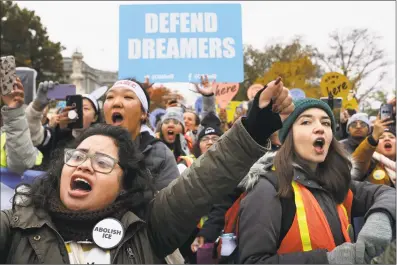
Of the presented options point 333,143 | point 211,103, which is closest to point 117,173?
point 333,143

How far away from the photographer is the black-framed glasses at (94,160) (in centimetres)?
200

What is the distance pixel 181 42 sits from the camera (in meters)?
6.32

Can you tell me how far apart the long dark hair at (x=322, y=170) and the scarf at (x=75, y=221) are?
2.90 feet

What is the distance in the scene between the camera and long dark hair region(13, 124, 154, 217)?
2.01 metres

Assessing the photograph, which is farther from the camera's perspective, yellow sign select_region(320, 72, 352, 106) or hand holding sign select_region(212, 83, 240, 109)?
hand holding sign select_region(212, 83, 240, 109)

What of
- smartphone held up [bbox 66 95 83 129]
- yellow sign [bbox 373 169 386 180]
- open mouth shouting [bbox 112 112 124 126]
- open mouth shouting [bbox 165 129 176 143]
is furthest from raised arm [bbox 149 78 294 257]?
open mouth shouting [bbox 165 129 176 143]

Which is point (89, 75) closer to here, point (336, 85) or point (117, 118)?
point (336, 85)

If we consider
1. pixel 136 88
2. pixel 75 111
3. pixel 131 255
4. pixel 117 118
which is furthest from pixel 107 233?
pixel 75 111

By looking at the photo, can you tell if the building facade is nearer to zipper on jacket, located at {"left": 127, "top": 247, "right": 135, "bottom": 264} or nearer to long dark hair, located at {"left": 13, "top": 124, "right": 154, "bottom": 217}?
long dark hair, located at {"left": 13, "top": 124, "right": 154, "bottom": 217}

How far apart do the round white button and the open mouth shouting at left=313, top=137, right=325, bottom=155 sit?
43.7 inches

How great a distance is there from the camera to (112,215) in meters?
1.94

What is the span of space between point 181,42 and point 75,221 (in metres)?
4.67

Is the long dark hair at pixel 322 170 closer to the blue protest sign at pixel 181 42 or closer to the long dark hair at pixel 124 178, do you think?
the long dark hair at pixel 124 178

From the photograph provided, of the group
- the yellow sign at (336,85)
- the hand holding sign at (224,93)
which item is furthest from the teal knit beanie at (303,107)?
the hand holding sign at (224,93)
